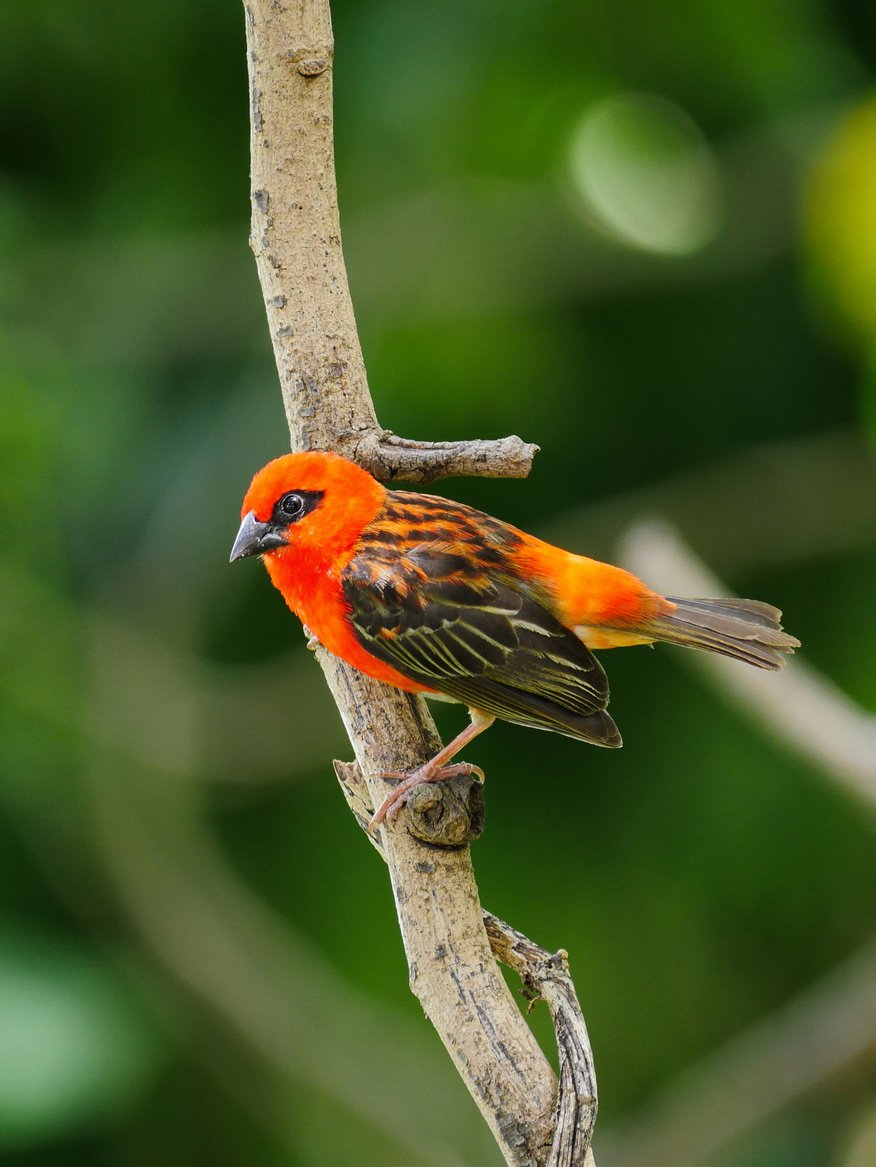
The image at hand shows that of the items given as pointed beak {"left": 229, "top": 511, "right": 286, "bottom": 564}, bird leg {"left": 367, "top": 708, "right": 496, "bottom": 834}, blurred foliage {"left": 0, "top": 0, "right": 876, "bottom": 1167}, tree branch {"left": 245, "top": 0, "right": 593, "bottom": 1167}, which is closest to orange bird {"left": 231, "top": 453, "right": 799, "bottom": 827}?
pointed beak {"left": 229, "top": 511, "right": 286, "bottom": 564}

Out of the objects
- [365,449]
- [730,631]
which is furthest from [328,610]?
[730,631]

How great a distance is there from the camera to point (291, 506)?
3148 millimetres

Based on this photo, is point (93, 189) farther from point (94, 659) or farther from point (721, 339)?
point (721, 339)

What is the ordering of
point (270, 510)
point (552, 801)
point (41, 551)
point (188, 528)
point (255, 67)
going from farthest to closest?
point (552, 801) < point (188, 528) < point (41, 551) < point (270, 510) < point (255, 67)

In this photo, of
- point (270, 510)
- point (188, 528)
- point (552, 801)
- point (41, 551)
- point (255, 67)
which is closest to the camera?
point (255, 67)

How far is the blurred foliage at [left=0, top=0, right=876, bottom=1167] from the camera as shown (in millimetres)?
5312

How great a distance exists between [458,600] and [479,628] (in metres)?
0.08

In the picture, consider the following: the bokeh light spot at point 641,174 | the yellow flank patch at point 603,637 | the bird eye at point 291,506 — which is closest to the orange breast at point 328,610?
the bird eye at point 291,506

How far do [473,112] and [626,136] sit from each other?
0.58 metres

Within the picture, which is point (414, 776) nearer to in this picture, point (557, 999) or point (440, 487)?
point (557, 999)

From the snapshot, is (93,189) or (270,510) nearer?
(270,510)

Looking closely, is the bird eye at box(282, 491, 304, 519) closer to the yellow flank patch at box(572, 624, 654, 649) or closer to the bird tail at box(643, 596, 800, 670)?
the yellow flank patch at box(572, 624, 654, 649)

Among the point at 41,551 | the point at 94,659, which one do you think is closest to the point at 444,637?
the point at 41,551

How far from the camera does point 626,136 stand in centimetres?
521
